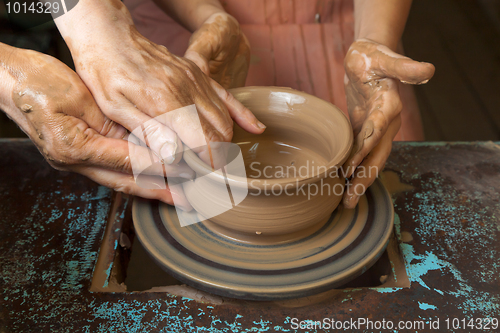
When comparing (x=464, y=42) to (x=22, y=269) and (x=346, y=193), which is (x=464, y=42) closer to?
(x=346, y=193)

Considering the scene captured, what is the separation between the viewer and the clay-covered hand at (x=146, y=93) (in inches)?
36.7

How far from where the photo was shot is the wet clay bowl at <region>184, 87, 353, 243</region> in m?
0.86

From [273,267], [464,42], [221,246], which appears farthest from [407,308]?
[464,42]

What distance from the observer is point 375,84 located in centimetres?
121

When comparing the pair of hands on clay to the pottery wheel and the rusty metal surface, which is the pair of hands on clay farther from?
the rusty metal surface

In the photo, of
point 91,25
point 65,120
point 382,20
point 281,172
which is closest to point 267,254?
point 281,172

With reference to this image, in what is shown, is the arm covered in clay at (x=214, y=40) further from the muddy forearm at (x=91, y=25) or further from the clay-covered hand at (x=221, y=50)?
the muddy forearm at (x=91, y=25)

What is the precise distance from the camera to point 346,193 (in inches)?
41.7

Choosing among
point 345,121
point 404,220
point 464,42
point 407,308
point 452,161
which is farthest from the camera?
point 464,42

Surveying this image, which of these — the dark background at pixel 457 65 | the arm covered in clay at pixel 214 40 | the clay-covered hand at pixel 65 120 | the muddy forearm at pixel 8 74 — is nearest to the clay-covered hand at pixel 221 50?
the arm covered in clay at pixel 214 40

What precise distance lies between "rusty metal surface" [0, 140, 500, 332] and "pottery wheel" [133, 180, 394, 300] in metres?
0.06

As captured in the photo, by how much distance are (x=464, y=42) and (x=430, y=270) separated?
3708 mm

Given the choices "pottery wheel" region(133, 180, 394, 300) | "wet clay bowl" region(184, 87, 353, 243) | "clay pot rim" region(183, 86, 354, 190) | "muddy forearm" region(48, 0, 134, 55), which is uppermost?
"muddy forearm" region(48, 0, 134, 55)

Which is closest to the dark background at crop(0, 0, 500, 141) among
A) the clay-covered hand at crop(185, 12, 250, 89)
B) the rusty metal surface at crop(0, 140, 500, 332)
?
the clay-covered hand at crop(185, 12, 250, 89)
